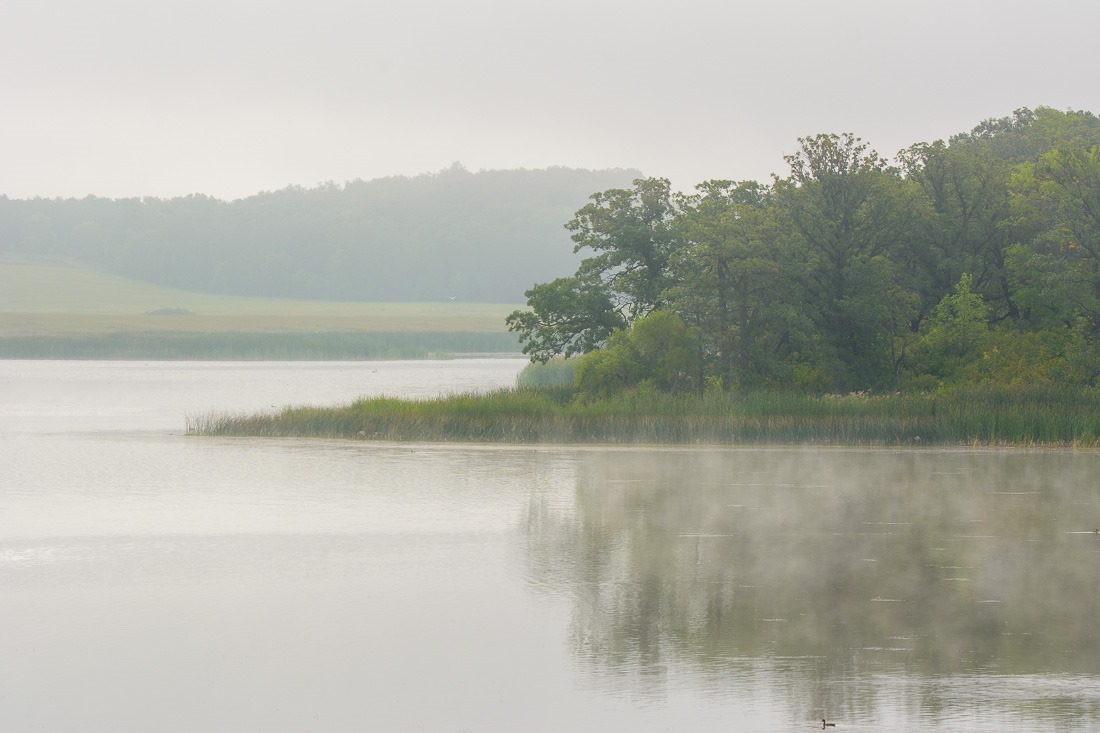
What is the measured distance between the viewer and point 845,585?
14.6m

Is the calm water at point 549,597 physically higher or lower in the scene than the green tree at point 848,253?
lower

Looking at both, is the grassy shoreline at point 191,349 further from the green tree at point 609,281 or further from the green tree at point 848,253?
the green tree at point 848,253

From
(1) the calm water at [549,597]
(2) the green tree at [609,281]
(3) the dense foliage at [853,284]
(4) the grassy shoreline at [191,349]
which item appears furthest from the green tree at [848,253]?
(4) the grassy shoreline at [191,349]

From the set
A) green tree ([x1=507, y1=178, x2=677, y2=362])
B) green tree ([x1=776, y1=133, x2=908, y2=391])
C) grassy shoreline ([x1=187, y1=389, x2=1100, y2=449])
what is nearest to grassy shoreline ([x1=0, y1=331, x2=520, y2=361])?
green tree ([x1=507, y1=178, x2=677, y2=362])

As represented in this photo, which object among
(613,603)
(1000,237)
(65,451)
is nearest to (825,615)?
(613,603)

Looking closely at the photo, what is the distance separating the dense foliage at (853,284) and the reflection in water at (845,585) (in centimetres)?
1857

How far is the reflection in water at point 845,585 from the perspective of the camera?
1055 cm

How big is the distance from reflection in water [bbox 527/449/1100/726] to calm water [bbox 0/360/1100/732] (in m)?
0.05

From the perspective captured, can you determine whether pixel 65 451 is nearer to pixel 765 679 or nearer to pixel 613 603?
pixel 613 603

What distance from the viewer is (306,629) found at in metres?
12.4

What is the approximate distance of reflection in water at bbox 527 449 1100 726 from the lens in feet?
34.6

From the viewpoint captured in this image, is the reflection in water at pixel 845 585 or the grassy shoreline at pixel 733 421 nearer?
the reflection in water at pixel 845 585

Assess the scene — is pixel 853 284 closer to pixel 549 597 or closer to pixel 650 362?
pixel 650 362

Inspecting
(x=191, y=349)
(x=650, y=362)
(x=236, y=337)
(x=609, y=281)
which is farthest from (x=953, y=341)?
(x=236, y=337)
